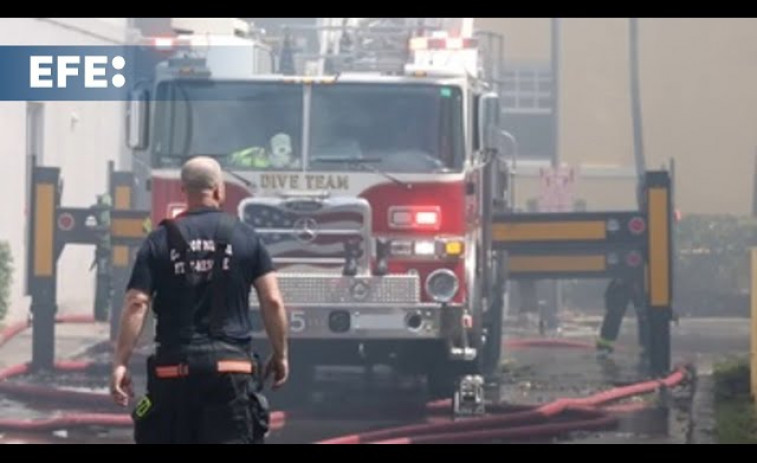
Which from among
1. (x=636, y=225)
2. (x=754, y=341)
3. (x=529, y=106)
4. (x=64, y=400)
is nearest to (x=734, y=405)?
(x=754, y=341)

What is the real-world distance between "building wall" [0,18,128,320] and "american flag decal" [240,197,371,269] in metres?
7.28

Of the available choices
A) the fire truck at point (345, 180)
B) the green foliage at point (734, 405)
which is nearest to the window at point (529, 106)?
the green foliage at point (734, 405)

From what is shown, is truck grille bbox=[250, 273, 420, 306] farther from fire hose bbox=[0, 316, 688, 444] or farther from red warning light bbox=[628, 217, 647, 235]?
red warning light bbox=[628, 217, 647, 235]

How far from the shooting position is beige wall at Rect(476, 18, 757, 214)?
28.6 metres

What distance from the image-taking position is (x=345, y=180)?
13148 millimetres

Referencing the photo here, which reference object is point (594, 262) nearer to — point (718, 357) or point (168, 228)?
point (718, 357)

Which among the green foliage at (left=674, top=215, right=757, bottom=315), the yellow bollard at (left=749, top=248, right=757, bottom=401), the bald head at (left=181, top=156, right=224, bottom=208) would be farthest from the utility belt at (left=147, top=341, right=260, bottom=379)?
the green foliage at (left=674, top=215, right=757, bottom=315)

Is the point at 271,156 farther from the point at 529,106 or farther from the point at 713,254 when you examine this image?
the point at 529,106

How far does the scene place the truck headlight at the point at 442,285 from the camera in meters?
13.1

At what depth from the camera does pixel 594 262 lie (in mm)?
16094

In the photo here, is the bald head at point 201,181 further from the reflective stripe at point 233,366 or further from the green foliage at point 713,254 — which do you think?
the green foliage at point 713,254

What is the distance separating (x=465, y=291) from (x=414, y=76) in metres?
1.52

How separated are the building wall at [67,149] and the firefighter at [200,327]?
484 inches

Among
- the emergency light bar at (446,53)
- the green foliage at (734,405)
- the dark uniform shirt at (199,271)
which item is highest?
the emergency light bar at (446,53)
